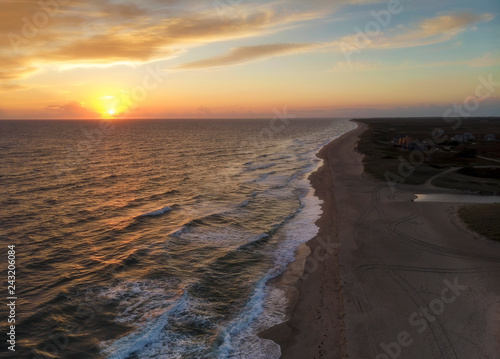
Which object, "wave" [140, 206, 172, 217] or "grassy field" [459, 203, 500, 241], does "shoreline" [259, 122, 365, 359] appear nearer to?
"grassy field" [459, 203, 500, 241]

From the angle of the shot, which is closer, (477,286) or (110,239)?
(477,286)

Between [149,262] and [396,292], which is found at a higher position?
[396,292]

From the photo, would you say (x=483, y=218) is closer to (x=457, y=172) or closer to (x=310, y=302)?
(x=310, y=302)

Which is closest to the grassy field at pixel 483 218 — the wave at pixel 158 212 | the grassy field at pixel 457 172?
the grassy field at pixel 457 172

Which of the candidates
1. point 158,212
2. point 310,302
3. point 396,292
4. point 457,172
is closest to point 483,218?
point 396,292

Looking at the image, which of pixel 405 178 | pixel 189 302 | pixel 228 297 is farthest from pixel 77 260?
pixel 405 178

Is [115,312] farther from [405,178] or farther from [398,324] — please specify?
[405,178]
